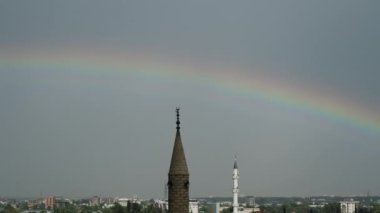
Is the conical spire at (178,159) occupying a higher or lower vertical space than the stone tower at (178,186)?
higher

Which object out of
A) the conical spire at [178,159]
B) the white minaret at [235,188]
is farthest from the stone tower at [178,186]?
the white minaret at [235,188]

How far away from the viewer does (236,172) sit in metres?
110

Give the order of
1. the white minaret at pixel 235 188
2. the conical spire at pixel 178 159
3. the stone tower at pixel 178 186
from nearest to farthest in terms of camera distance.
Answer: the stone tower at pixel 178 186, the conical spire at pixel 178 159, the white minaret at pixel 235 188

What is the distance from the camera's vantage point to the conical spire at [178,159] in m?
24.5

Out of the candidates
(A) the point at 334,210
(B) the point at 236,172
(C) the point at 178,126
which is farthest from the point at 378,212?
(C) the point at 178,126

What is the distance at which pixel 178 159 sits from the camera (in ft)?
81.1

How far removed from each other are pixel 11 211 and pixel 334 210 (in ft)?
316

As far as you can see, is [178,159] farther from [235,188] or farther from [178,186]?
[235,188]

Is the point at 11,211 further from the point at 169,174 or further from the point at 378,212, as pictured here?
the point at 169,174

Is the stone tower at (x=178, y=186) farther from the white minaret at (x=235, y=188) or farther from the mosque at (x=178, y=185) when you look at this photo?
the white minaret at (x=235, y=188)

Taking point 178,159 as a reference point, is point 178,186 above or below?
below

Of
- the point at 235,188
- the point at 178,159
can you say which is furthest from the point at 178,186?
the point at 235,188

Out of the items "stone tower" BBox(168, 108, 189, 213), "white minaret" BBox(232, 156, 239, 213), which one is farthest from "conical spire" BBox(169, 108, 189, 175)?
"white minaret" BBox(232, 156, 239, 213)

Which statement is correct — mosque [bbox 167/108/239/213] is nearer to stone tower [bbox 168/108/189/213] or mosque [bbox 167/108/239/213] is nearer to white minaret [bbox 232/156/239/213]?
stone tower [bbox 168/108/189/213]
